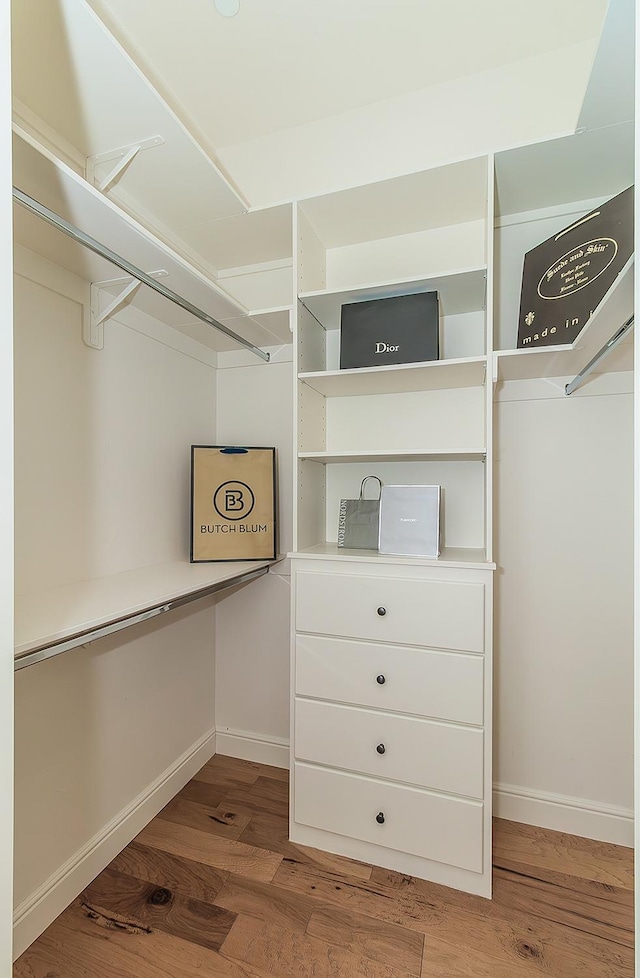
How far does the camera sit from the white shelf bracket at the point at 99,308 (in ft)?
4.99

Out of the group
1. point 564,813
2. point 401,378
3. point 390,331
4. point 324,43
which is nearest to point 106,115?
point 324,43

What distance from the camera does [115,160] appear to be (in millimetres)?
1512

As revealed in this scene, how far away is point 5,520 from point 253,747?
174 cm

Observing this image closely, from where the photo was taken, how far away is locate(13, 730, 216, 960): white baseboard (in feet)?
4.21

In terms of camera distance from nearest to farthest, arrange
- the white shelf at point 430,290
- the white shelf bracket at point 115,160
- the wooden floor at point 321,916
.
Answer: the wooden floor at point 321,916, the white shelf bracket at point 115,160, the white shelf at point 430,290

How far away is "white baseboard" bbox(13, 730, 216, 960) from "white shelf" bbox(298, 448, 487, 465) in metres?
1.35

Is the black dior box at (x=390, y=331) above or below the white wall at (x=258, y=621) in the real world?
above

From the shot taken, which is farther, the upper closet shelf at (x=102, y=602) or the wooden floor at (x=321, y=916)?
the wooden floor at (x=321, y=916)

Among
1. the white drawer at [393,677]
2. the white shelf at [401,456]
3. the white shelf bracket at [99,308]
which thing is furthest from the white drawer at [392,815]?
the white shelf bracket at [99,308]

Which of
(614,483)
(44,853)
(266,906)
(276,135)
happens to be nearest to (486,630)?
(614,483)

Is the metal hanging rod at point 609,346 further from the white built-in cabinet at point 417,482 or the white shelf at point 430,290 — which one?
the white shelf at point 430,290

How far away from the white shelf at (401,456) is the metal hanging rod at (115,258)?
23.3 inches

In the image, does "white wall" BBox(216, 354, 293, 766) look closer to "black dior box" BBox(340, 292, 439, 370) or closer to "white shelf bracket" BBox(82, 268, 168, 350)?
"black dior box" BBox(340, 292, 439, 370)

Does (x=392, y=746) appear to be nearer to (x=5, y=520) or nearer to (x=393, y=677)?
(x=393, y=677)
